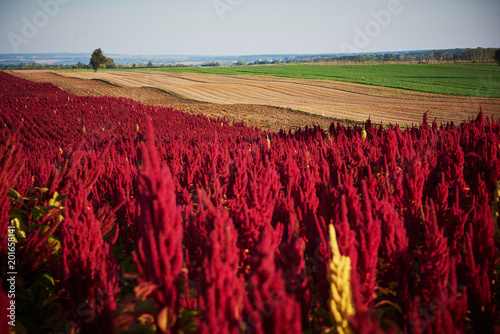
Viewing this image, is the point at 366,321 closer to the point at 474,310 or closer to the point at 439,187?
the point at 474,310

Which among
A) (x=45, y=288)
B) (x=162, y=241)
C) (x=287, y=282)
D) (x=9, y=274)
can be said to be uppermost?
(x=162, y=241)

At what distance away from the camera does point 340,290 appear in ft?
4.16

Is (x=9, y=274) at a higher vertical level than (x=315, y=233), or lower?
lower

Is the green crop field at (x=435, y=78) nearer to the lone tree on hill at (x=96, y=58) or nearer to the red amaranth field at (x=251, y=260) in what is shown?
the red amaranth field at (x=251, y=260)

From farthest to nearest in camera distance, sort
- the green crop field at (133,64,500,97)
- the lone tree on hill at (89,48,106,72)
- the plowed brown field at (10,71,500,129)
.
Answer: the lone tree on hill at (89,48,106,72)
the green crop field at (133,64,500,97)
the plowed brown field at (10,71,500,129)

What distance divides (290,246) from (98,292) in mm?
1009

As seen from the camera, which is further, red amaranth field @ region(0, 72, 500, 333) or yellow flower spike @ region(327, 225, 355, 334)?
yellow flower spike @ region(327, 225, 355, 334)

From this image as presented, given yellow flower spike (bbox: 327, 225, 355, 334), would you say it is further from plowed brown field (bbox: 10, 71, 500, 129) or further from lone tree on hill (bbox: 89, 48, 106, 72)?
lone tree on hill (bbox: 89, 48, 106, 72)

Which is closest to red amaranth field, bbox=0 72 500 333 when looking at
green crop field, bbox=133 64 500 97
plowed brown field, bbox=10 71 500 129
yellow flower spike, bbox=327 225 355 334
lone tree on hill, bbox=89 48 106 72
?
yellow flower spike, bbox=327 225 355 334

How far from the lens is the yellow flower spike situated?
124cm

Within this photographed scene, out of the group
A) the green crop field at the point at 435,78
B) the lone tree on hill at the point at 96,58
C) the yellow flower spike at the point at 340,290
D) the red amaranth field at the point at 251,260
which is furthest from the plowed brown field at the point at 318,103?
the lone tree on hill at the point at 96,58

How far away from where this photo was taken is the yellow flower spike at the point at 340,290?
1.24m

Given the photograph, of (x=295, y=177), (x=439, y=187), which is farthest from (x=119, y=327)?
(x=439, y=187)

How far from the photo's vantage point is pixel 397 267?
5.67ft
